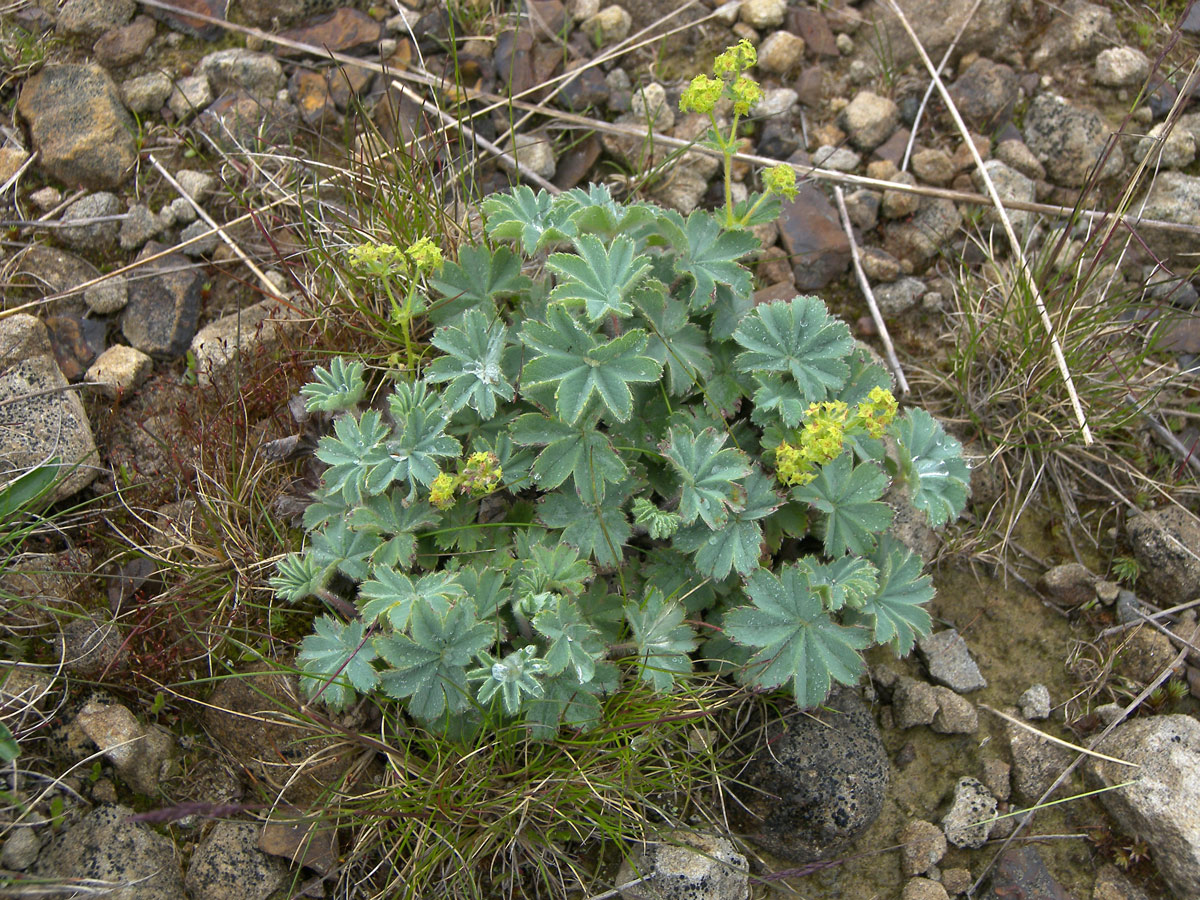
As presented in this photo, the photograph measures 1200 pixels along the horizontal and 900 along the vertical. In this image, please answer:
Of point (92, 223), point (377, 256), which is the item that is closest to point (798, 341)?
point (377, 256)

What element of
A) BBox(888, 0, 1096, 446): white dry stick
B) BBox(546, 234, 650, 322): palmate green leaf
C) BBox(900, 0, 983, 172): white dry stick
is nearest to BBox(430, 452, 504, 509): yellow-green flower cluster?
BBox(546, 234, 650, 322): palmate green leaf

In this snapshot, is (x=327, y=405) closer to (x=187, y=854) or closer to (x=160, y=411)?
(x=160, y=411)

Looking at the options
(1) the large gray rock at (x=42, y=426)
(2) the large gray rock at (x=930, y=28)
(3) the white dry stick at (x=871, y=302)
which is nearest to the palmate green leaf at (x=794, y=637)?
(3) the white dry stick at (x=871, y=302)

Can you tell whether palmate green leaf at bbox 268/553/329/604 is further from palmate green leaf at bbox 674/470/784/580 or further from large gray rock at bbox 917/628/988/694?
large gray rock at bbox 917/628/988/694

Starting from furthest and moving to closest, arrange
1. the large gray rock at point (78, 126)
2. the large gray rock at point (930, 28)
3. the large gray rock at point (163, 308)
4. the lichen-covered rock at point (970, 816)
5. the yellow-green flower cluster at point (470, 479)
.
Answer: the large gray rock at point (930, 28), the large gray rock at point (78, 126), the large gray rock at point (163, 308), the lichen-covered rock at point (970, 816), the yellow-green flower cluster at point (470, 479)

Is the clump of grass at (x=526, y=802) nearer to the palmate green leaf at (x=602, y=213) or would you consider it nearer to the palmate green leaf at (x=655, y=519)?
the palmate green leaf at (x=655, y=519)

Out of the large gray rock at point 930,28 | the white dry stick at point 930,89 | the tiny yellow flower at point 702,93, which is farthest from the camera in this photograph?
the large gray rock at point 930,28
